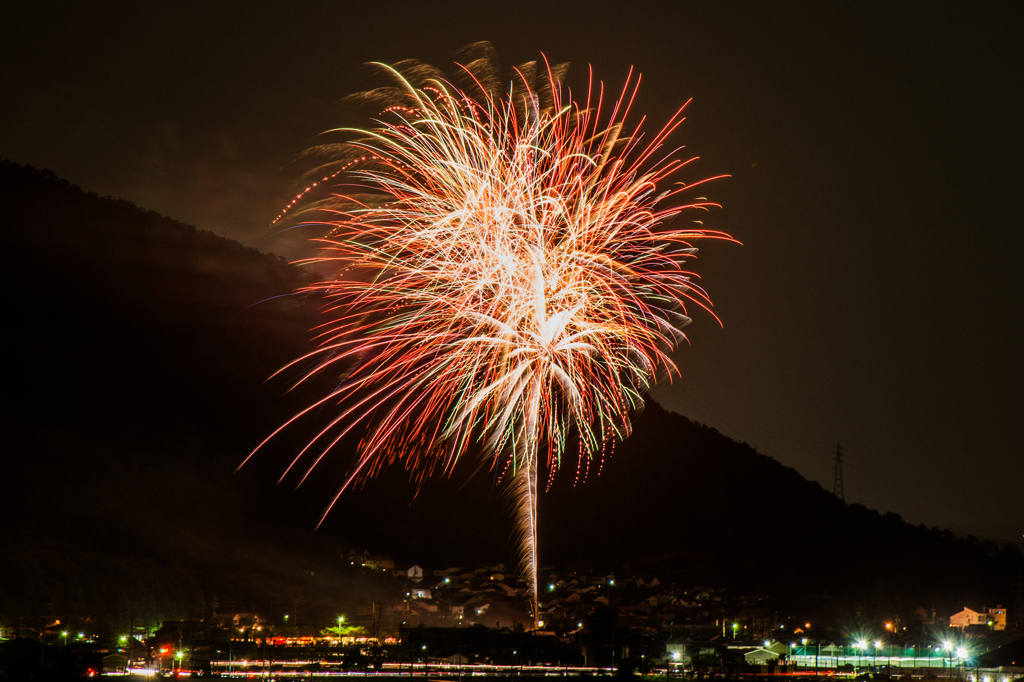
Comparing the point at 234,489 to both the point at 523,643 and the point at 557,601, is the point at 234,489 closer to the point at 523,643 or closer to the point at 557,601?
the point at 557,601

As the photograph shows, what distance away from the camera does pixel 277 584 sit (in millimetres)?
80562

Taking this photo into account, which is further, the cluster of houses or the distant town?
the cluster of houses

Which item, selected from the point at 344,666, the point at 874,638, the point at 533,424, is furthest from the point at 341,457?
the point at 533,424

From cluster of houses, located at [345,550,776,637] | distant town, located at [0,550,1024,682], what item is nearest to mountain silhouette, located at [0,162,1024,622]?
cluster of houses, located at [345,550,776,637]

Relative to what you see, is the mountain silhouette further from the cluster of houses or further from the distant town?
the distant town

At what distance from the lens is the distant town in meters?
39.7

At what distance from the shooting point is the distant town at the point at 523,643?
39656mm

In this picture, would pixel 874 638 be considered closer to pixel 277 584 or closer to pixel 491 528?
pixel 277 584

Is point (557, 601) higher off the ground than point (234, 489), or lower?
lower

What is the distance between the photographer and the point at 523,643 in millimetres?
45375

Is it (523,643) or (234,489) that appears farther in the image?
(234,489)

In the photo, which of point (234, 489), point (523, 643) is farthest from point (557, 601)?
point (234, 489)

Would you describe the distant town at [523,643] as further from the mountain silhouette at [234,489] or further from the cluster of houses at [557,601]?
the mountain silhouette at [234,489]

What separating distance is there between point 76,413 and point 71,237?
38.9 meters
